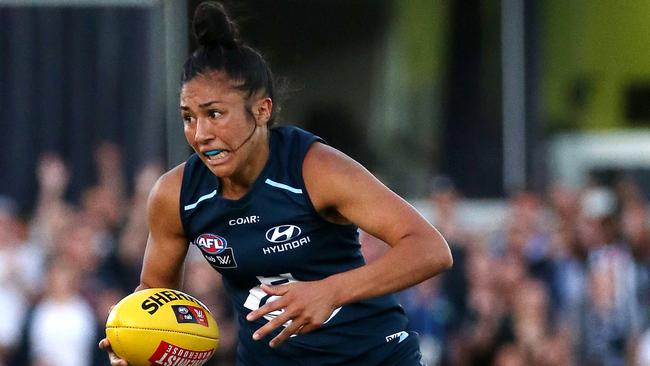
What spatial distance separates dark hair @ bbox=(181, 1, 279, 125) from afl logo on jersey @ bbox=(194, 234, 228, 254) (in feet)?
1.77

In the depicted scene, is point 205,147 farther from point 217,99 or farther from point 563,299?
point 563,299

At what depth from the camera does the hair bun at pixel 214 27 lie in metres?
4.87

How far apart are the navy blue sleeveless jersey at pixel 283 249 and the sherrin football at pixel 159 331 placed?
0.19m

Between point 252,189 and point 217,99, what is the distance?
37cm

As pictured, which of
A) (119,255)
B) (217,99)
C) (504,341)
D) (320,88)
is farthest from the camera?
(320,88)

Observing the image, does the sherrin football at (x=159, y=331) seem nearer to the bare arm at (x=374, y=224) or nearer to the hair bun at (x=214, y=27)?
the bare arm at (x=374, y=224)

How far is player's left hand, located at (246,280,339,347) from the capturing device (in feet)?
14.2

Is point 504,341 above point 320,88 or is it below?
below

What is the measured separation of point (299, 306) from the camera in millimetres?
4332

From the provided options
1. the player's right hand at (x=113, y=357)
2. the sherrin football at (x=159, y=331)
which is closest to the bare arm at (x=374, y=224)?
the sherrin football at (x=159, y=331)

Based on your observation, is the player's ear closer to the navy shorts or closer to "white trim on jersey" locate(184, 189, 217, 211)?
"white trim on jersey" locate(184, 189, 217, 211)

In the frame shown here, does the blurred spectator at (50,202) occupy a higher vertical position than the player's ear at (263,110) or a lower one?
lower

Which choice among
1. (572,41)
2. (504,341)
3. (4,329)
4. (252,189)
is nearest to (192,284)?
(4,329)

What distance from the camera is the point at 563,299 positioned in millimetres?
9930
